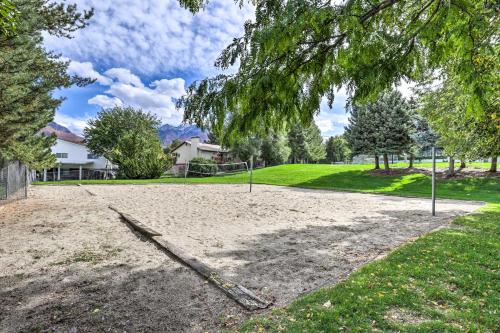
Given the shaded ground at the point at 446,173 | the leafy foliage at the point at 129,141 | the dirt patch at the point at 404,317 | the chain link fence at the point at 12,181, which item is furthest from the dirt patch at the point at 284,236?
the leafy foliage at the point at 129,141

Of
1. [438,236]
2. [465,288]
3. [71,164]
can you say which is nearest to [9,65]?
[465,288]

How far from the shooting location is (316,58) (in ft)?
10.7

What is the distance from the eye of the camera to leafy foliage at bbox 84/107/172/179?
2473 cm

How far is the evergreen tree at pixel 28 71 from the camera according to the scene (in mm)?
5551

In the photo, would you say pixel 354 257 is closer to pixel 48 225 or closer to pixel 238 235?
pixel 238 235

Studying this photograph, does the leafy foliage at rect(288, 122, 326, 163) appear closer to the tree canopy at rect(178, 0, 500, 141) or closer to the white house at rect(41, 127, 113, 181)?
the white house at rect(41, 127, 113, 181)

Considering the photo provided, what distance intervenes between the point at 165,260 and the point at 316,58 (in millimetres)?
3486

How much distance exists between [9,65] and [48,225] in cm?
345

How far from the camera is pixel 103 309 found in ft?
9.50

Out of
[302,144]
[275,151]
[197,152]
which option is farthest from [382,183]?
[197,152]

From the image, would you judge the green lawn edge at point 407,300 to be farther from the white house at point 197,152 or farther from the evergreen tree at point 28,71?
the white house at point 197,152

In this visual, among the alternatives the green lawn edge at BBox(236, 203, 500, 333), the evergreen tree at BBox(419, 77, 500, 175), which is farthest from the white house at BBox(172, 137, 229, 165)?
the green lawn edge at BBox(236, 203, 500, 333)

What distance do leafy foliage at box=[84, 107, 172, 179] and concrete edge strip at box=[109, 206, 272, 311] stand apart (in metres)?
20.2

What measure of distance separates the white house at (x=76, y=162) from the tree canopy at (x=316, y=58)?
39.9 metres
